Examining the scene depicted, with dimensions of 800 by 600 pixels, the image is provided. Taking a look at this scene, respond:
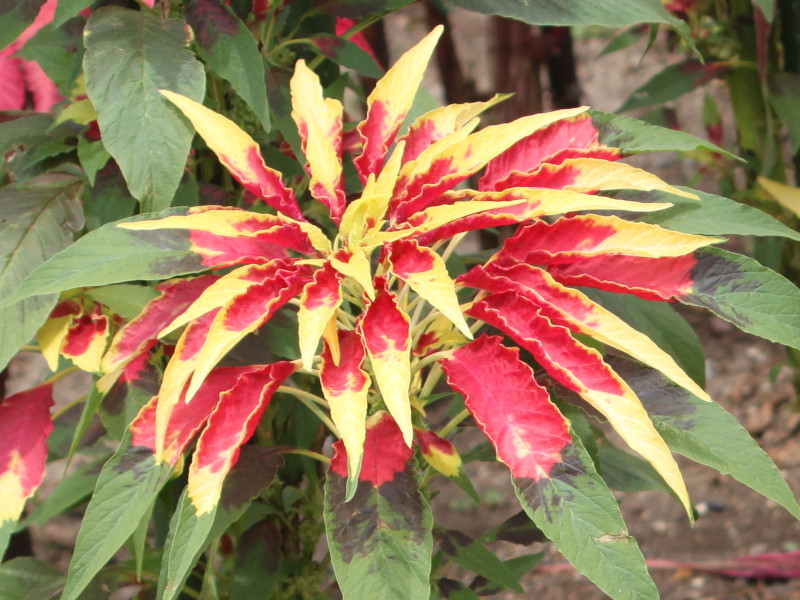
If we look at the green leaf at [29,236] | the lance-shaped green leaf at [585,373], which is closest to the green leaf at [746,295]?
the lance-shaped green leaf at [585,373]

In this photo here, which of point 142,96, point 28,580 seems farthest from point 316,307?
point 28,580

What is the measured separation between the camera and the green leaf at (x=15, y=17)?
0.82 meters

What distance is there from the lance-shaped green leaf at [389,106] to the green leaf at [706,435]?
257 mm

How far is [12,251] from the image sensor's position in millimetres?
815

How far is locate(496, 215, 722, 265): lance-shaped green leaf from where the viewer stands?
669mm

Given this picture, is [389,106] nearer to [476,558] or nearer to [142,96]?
[142,96]

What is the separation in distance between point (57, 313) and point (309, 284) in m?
0.34

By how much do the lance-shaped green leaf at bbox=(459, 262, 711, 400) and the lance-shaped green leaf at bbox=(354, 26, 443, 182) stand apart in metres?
0.12

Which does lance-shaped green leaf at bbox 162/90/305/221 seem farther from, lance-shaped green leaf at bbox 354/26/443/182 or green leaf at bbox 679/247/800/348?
green leaf at bbox 679/247/800/348

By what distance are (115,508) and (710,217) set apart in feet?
1.63

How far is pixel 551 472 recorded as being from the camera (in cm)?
62

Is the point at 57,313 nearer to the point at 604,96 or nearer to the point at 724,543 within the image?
the point at 724,543

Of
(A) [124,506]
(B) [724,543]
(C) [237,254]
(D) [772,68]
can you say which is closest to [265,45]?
(C) [237,254]

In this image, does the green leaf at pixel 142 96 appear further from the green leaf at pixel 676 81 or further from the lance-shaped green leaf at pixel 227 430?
the green leaf at pixel 676 81
